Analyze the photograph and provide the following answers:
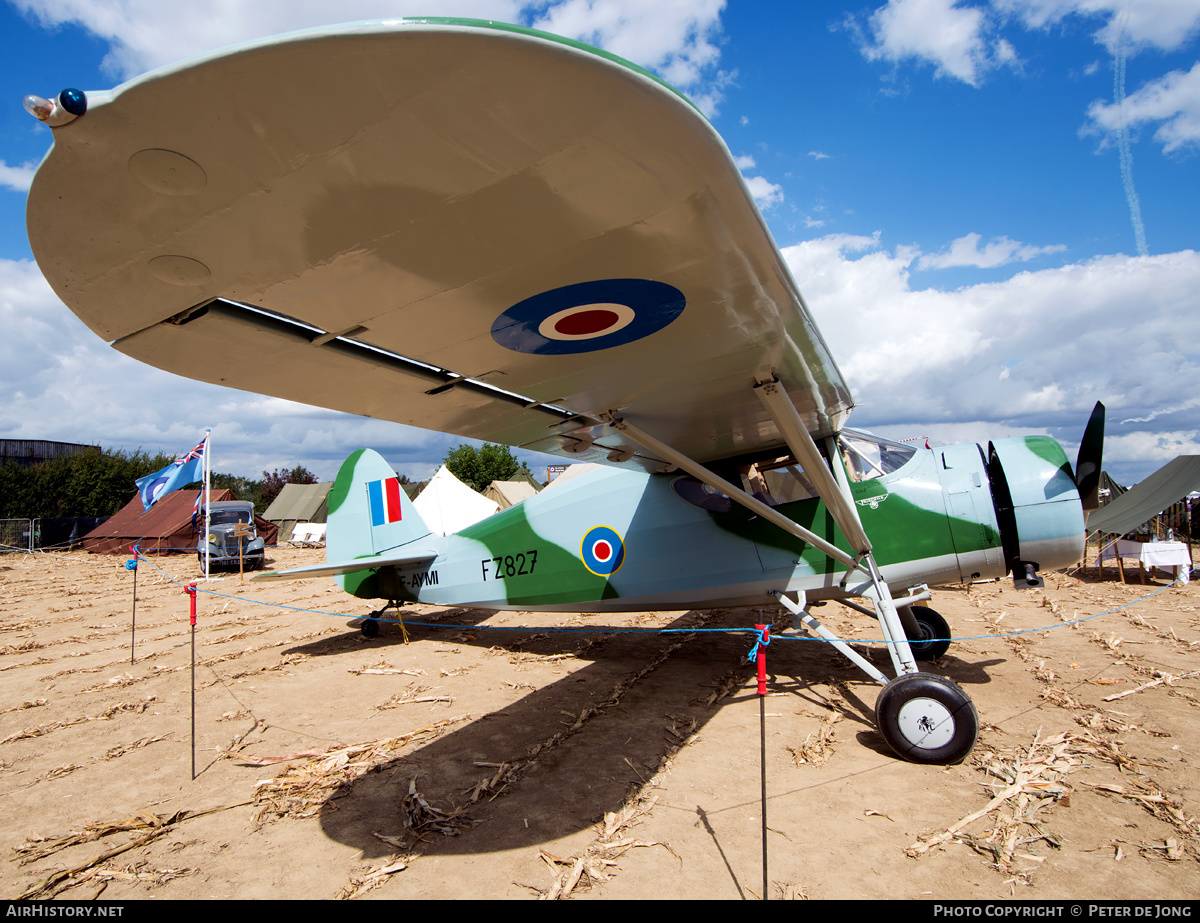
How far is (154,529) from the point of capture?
24531 mm

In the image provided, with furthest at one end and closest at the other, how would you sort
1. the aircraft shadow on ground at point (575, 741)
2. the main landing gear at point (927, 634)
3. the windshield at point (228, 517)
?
the windshield at point (228, 517) < the main landing gear at point (927, 634) < the aircraft shadow on ground at point (575, 741)

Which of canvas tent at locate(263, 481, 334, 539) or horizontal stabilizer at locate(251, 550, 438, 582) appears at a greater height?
canvas tent at locate(263, 481, 334, 539)

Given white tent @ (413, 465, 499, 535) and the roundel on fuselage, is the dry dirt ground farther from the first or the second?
white tent @ (413, 465, 499, 535)

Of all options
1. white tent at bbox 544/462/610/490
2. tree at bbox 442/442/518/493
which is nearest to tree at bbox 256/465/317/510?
tree at bbox 442/442/518/493

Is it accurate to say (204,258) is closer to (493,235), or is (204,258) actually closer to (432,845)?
(493,235)

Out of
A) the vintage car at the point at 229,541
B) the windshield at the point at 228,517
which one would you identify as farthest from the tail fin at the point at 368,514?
the windshield at the point at 228,517

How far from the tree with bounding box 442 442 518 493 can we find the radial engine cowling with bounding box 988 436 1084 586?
45562 millimetres

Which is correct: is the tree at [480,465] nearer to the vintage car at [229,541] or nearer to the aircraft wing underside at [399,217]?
the vintage car at [229,541]

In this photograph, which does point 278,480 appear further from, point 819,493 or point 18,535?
point 819,493

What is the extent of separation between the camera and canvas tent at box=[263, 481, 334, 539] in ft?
116

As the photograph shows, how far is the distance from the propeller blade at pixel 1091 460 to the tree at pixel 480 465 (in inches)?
1808

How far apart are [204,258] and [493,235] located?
869mm

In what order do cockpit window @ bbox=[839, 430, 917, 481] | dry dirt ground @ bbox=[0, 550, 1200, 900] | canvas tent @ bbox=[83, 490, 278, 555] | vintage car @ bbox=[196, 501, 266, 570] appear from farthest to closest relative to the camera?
canvas tent @ bbox=[83, 490, 278, 555] < vintage car @ bbox=[196, 501, 266, 570] < cockpit window @ bbox=[839, 430, 917, 481] < dry dirt ground @ bbox=[0, 550, 1200, 900]

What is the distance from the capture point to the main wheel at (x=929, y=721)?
391 centimetres
